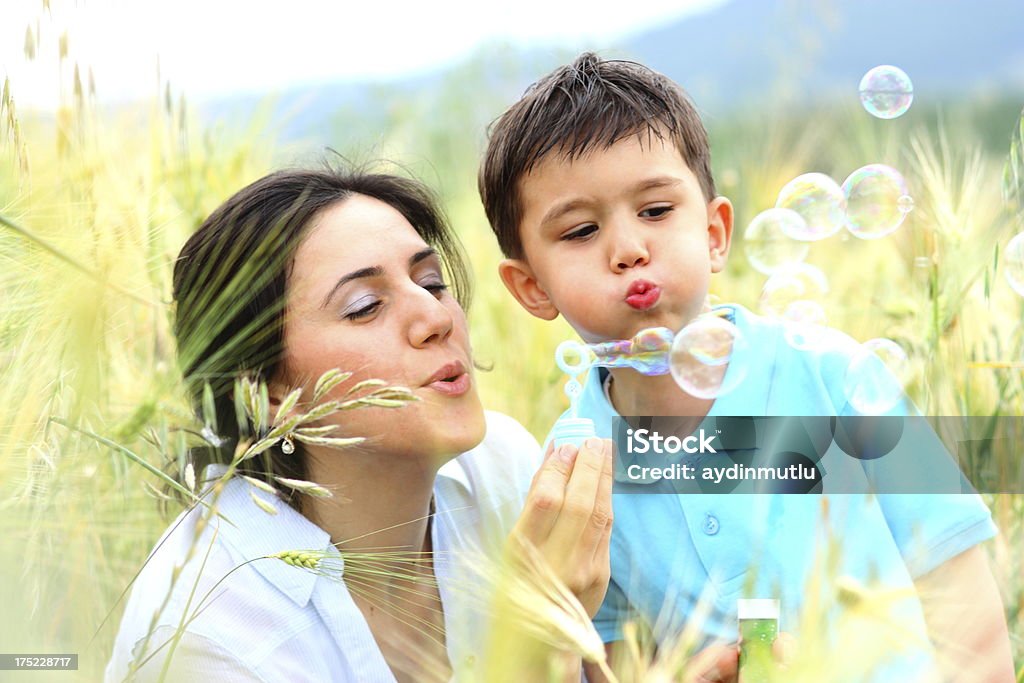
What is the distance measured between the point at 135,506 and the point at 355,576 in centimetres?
42

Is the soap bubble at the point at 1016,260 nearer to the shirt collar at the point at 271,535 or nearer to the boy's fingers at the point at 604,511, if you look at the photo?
the boy's fingers at the point at 604,511

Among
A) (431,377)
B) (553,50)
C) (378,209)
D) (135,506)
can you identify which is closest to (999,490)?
(431,377)

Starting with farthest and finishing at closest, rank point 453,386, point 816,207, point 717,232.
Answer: point 816,207 → point 717,232 → point 453,386

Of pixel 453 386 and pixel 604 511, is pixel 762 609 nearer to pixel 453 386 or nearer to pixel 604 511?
pixel 604 511

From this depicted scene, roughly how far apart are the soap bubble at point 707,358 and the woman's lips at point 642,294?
10 centimetres

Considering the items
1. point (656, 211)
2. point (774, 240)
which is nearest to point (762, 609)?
point (656, 211)

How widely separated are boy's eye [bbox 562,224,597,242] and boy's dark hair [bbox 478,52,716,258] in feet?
0.49

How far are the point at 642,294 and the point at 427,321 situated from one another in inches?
15.9

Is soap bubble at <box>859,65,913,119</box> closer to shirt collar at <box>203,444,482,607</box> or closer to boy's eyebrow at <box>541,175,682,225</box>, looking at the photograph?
boy's eyebrow at <box>541,175,682,225</box>

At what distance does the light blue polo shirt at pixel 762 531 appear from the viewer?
1896 millimetres

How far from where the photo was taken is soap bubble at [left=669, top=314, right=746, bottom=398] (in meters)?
2.04

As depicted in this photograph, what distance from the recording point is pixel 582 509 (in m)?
1.77

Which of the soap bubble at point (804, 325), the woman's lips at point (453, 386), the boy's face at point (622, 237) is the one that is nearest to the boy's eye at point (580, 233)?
the boy's face at point (622, 237)

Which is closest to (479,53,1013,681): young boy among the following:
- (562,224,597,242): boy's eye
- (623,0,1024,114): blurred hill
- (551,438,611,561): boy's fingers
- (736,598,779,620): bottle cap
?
(562,224,597,242): boy's eye
